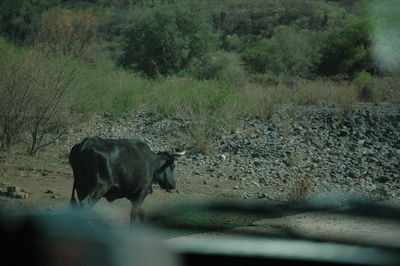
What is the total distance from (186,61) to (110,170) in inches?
1236

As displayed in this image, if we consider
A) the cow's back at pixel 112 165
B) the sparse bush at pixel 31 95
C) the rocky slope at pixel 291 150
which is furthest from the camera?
the sparse bush at pixel 31 95

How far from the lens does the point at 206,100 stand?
20.2 m

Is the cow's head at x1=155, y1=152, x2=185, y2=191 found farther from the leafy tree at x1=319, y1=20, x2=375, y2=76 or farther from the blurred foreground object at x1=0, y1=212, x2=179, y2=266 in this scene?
the leafy tree at x1=319, y1=20, x2=375, y2=76

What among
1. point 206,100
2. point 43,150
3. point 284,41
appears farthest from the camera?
point 284,41

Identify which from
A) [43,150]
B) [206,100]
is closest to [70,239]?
[43,150]

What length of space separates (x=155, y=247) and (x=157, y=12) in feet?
116

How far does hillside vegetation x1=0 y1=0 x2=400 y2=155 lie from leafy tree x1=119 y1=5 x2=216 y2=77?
68mm

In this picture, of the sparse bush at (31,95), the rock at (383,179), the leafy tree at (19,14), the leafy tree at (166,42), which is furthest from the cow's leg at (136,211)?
the leafy tree at (19,14)

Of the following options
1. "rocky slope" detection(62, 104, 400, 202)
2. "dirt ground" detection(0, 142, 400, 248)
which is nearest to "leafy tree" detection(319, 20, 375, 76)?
"rocky slope" detection(62, 104, 400, 202)

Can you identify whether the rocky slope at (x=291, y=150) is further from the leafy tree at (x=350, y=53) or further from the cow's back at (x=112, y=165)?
the leafy tree at (x=350, y=53)

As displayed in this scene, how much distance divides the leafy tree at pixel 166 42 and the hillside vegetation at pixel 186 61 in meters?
0.07

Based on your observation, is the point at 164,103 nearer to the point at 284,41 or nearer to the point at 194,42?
the point at 194,42

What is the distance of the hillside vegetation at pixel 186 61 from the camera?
15.0 meters

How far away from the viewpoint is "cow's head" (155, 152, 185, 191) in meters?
10.4
